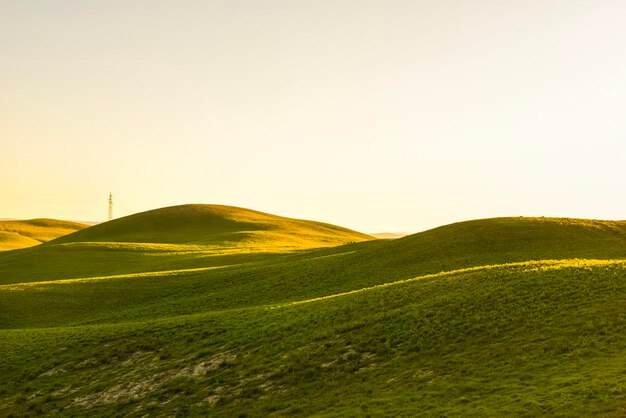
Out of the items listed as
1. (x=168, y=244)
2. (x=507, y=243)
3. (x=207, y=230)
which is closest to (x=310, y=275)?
(x=507, y=243)

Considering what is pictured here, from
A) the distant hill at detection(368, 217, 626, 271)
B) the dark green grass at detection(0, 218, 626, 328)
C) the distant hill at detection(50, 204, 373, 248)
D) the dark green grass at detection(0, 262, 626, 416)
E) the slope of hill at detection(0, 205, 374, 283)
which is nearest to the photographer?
the dark green grass at detection(0, 262, 626, 416)

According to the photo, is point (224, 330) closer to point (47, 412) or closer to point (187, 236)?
point (47, 412)

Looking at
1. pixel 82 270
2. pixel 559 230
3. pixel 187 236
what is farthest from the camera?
pixel 187 236

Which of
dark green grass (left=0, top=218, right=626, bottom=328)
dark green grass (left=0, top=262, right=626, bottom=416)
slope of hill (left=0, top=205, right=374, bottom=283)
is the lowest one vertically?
dark green grass (left=0, top=262, right=626, bottom=416)

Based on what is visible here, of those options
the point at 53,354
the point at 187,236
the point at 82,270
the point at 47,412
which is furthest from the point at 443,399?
the point at 187,236

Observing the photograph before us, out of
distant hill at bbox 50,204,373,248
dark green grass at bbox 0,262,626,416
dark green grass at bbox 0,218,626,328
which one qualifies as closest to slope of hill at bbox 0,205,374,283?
distant hill at bbox 50,204,373,248

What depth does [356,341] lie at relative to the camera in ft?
96.8

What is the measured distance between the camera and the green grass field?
22156 mm

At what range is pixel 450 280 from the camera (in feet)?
125

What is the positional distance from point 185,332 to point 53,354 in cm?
868

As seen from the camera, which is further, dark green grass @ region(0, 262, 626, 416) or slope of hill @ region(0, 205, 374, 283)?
slope of hill @ region(0, 205, 374, 283)

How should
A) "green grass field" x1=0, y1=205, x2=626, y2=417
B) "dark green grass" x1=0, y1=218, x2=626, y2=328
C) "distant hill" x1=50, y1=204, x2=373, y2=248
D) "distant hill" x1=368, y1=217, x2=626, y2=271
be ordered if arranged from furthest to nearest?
"distant hill" x1=50, y1=204, x2=373, y2=248 < "distant hill" x1=368, y1=217, x2=626, y2=271 < "dark green grass" x1=0, y1=218, x2=626, y2=328 < "green grass field" x1=0, y1=205, x2=626, y2=417

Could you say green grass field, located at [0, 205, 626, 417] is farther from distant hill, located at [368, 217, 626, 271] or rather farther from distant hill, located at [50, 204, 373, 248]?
distant hill, located at [50, 204, 373, 248]

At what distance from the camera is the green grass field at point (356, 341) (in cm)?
2216
